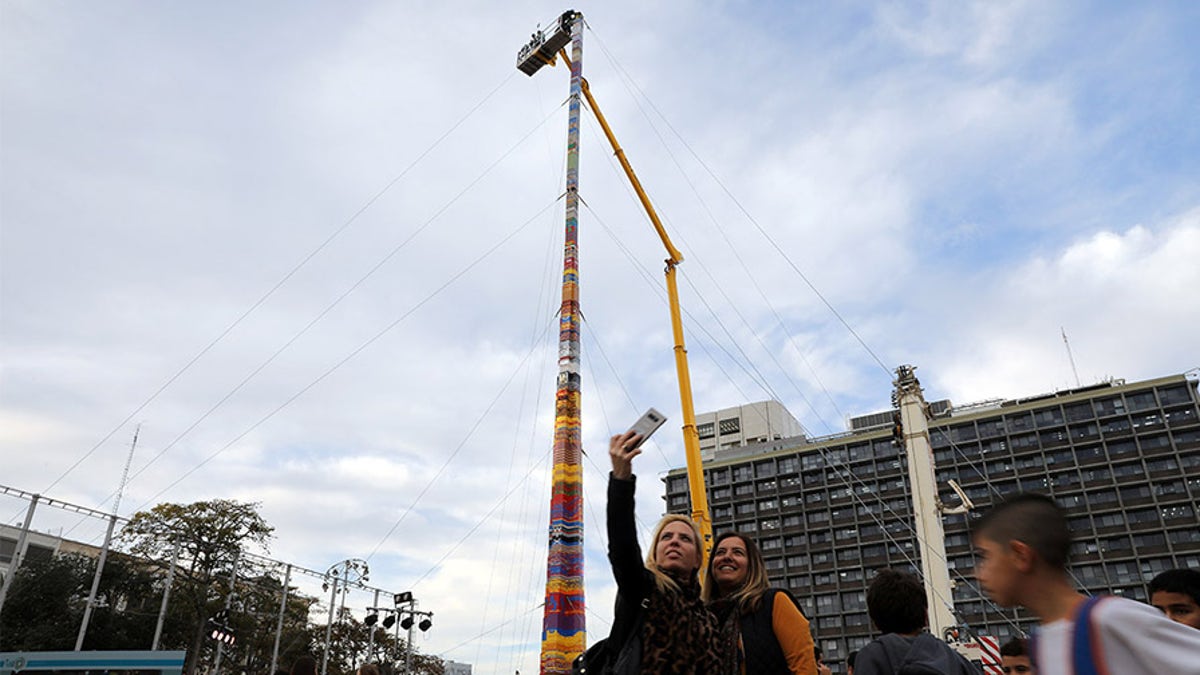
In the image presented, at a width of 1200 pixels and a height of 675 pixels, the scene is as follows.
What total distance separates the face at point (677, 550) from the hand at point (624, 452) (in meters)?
0.36

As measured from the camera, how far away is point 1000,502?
2.20 meters

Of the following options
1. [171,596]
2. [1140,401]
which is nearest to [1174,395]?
[1140,401]

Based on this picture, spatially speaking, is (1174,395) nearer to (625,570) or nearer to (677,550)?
(677,550)

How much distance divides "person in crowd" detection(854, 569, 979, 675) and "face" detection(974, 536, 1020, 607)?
1.07 m

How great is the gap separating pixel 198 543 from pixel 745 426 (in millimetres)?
62157

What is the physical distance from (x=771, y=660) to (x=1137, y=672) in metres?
1.70

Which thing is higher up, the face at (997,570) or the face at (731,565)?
the face at (731,565)

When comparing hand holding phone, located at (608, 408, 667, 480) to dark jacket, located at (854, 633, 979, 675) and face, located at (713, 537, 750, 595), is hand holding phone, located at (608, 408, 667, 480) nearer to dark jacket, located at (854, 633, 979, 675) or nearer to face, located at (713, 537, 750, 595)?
face, located at (713, 537, 750, 595)

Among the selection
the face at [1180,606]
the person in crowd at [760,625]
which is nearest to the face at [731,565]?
the person in crowd at [760,625]

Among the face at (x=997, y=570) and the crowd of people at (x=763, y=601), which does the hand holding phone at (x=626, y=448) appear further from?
the face at (x=997, y=570)

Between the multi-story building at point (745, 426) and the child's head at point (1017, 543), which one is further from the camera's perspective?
the multi-story building at point (745, 426)

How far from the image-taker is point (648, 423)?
333 centimetres

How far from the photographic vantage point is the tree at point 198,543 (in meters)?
31.5

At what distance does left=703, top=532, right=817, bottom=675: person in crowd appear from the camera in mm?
3182
